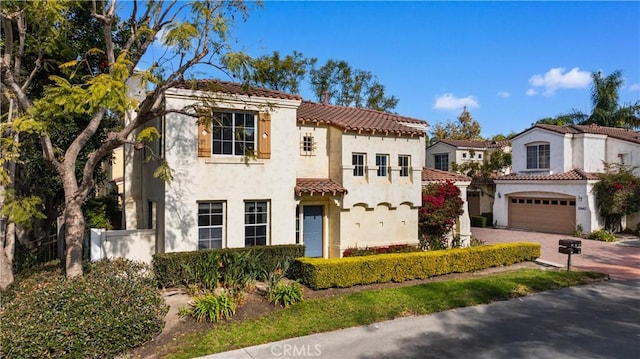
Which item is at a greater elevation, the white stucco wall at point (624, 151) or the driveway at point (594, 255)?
the white stucco wall at point (624, 151)

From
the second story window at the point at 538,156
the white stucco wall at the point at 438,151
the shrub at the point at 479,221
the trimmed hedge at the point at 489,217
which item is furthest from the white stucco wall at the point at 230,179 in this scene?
the white stucco wall at the point at 438,151

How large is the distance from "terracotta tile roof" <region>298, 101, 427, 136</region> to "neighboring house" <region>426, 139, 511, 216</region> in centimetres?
1724

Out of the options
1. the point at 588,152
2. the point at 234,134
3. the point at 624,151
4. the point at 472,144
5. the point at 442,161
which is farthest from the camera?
the point at 472,144

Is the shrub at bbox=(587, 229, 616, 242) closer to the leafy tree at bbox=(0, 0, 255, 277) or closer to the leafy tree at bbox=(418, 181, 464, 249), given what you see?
the leafy tree at bbox=(418, 181, 464, 249)

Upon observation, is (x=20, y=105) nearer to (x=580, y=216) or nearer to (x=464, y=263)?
(x=464, y=263)

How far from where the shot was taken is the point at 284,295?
10617 mm

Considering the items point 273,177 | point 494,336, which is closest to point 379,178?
point 273,177

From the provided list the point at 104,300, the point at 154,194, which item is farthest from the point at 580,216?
the point at 104,300

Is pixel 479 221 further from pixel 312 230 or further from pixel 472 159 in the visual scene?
pixel 312 230

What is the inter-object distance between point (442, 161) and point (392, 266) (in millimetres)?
26239

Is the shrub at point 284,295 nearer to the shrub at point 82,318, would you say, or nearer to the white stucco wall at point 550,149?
the shrub at point 82,318

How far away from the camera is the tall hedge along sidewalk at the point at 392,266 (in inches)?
483

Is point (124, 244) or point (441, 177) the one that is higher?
point (441, 177)

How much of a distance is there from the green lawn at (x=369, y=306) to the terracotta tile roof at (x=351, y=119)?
663 cm
